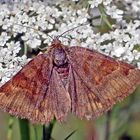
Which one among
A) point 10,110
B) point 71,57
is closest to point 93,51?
point 71,57

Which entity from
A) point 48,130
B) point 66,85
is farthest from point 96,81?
point 48,130

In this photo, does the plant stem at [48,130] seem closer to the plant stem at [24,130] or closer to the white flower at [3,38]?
the plant stem at [24,130]

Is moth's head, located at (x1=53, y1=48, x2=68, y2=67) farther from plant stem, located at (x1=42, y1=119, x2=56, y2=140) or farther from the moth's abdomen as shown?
plant stem, located at (x1=42, y1=119, x2=56, y2=140)

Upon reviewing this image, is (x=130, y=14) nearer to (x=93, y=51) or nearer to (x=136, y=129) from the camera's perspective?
(x=93, y=51)

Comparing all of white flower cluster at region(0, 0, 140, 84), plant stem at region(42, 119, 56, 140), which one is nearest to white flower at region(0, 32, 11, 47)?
white flower cluster at region(0, 0, 140, 84)

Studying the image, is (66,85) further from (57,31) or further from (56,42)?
(57,31)

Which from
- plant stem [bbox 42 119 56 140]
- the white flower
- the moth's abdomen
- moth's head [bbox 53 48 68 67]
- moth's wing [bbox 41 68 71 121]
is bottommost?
plant stem [bbox 42 119 56 140]
